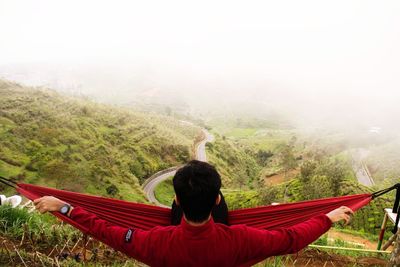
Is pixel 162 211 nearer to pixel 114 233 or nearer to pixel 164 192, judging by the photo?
pixel 114 233

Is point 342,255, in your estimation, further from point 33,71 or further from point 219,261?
point 33,71

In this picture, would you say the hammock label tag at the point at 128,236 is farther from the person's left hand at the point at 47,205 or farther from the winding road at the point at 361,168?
the winding road at the point at 361,168

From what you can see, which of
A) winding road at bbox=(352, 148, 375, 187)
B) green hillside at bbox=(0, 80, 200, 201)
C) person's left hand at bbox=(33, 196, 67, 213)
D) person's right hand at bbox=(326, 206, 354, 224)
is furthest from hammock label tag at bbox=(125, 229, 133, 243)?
winding road at bbox=(352, 148, 375, 187)

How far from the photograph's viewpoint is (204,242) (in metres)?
1.50

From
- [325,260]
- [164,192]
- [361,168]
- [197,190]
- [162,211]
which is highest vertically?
[197,190]

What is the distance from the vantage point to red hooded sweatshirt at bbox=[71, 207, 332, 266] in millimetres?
1511

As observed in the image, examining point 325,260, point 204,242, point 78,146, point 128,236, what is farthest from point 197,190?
point 78,146

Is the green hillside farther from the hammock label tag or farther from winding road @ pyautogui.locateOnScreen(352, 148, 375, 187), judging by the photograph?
winding road @ pyautogui.locateOnScreen(352, 148, 375, 187)

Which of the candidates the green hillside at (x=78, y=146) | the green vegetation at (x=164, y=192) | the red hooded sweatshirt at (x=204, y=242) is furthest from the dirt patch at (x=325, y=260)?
the green vegetation at (x=164, y=192)

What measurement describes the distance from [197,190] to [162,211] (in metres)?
1.08

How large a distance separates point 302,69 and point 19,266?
519 feet

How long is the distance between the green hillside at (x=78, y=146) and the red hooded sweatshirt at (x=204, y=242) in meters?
20.2

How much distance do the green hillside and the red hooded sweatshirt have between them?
66.2 ft

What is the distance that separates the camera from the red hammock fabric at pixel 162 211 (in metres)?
2.46
